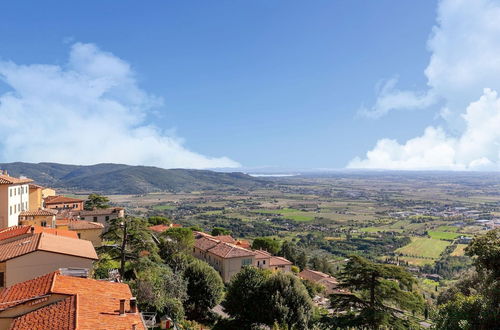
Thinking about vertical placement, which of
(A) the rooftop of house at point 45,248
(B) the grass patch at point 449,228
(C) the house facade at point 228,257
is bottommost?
(B) the grass patch at point 449,228

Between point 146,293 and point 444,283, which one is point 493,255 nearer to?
point 146,293

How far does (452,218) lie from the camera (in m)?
174

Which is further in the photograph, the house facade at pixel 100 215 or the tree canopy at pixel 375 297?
the house facade at pixel 100 215

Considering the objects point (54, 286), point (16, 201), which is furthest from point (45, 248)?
point (16, 201)

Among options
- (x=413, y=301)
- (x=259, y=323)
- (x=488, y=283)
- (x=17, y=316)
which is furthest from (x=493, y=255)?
(x=17, y=316)

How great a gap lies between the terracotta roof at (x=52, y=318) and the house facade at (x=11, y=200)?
Answer: 24571 millimetres

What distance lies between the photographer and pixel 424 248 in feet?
373

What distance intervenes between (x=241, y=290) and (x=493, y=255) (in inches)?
713

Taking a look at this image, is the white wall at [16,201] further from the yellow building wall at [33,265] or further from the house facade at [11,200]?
the yellow building wall at [33,265]

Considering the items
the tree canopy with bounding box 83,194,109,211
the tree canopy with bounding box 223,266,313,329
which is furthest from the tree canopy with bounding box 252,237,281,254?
the tree canopy with bounding box 223,266,313,329

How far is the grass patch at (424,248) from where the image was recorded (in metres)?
106

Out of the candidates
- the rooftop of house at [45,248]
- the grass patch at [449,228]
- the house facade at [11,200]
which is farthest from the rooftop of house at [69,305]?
the grass patch at [449,228]

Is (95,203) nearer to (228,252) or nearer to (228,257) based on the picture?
(228,252)

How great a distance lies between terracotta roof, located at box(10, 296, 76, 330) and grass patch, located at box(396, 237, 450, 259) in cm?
Answer: 10907
